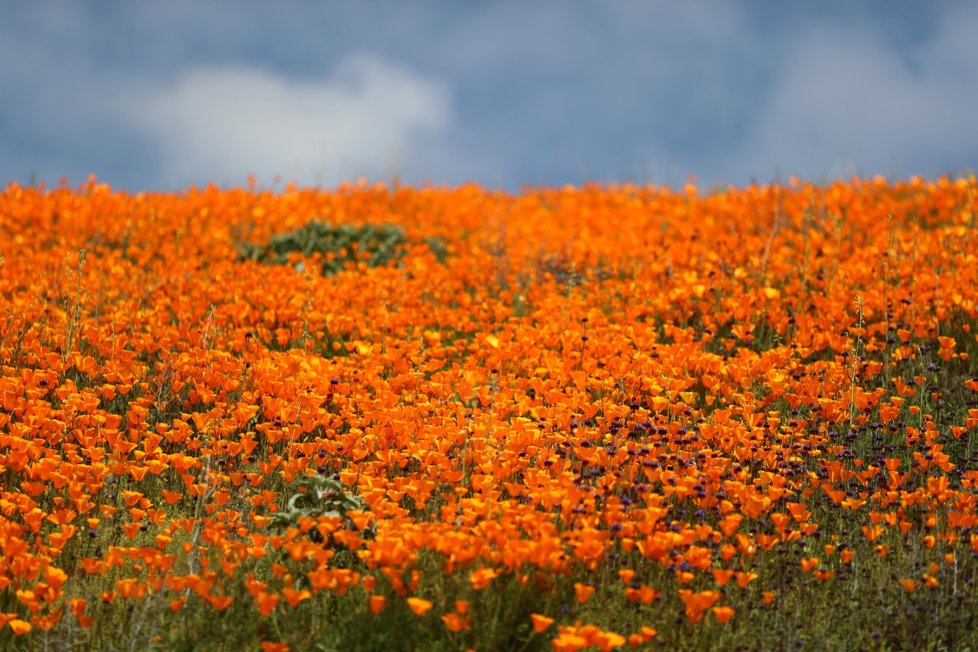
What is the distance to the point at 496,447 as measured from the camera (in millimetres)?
5305

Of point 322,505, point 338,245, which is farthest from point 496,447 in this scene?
point 338,245

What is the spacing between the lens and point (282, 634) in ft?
13.0

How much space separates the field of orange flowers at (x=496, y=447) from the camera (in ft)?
13.3

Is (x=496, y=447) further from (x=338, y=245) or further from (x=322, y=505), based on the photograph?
(x=338, y=245)

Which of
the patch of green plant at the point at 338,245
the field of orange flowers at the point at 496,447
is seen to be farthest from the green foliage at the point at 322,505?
the patch of green plant at the point at 338,245

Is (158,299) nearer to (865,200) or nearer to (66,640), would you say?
(66,640)

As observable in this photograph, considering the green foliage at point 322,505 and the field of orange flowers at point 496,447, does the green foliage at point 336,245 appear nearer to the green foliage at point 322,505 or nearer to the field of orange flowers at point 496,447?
the field of orange flowers at point 496,447

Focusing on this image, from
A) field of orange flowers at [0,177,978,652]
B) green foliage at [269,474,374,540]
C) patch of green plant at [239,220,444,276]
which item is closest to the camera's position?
field of orange flowers at [0,177,978,652]

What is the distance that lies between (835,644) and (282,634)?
89.9 inches

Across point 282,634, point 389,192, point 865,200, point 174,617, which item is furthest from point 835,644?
point 389,192

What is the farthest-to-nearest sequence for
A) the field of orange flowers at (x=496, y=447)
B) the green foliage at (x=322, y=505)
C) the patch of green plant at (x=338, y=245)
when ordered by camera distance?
the patch of green plant at (x=338, y=245), the green foliage at (x=322, y=505), the field of orange flowers at (x=496, y=447)

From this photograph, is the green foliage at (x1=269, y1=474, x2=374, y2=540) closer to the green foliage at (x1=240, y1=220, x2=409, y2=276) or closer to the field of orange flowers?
the field of orange flowers

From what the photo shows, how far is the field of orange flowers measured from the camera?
406 centimetres

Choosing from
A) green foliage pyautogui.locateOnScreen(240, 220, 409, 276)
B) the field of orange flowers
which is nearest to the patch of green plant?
green foliage pyautogui.locateOnScreen(240, 220, 409, 276)
